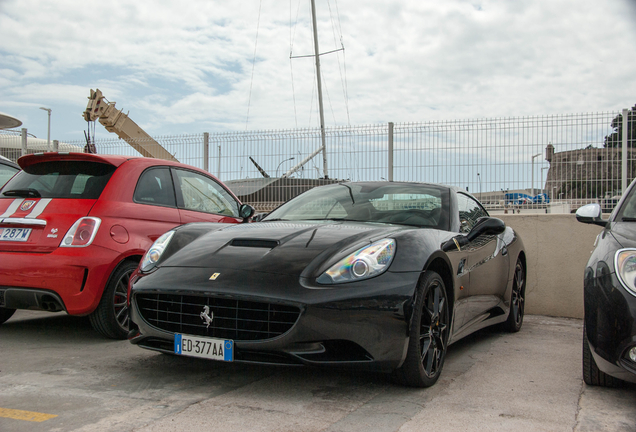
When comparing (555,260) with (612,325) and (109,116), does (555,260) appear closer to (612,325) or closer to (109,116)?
(612,325)

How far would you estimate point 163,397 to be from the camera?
10.4 feet

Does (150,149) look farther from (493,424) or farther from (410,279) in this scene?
(493,424)

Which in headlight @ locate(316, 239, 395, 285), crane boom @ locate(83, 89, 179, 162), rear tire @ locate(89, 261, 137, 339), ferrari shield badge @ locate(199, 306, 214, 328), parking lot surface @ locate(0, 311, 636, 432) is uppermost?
crane boom @ locate(83, 89, 179, 162)

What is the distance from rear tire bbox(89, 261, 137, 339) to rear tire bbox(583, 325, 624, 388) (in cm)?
321

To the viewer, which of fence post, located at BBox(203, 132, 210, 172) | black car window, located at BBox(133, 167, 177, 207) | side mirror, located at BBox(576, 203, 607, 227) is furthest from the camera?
fence post, located at BBox(203, 132, 210, 172)

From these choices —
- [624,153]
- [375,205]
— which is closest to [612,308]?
[375,205]

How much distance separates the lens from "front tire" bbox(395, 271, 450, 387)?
331cm

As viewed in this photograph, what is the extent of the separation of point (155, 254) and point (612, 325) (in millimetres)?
2675

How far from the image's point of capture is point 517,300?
5.85 meters

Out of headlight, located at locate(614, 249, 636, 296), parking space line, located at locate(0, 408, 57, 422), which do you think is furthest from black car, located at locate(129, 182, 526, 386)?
headlight, located at locate(614, 249, 636, 296)

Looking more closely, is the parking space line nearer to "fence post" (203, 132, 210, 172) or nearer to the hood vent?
the hood vent

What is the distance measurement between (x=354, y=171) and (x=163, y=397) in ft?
20.3

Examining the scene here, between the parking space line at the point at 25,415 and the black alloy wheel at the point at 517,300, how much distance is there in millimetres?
4087

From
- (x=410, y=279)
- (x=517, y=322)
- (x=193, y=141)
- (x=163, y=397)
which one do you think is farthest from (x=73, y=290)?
(x=193, y=141)
